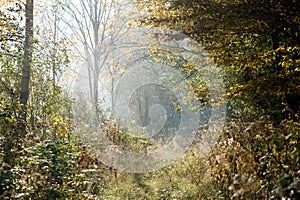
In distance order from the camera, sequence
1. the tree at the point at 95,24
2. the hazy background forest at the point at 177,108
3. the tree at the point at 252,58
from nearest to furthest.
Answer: the hazy background forest at the point at 177,108, the tree at the point at 252,58, the tree at the point at 95,24

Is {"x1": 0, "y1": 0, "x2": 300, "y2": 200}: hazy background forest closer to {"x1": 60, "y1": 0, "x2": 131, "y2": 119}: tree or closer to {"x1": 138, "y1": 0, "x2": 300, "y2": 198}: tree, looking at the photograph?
{"x1": 138, "y1": 0, "x2": 300, "y2": 198}: tree

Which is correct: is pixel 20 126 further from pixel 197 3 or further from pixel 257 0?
pixel 257 0

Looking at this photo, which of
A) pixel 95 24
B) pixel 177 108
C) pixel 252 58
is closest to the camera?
pixel 252 58

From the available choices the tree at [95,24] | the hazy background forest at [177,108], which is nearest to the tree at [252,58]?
the hazy background forest at [177,108]

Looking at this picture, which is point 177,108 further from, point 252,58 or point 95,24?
point 95,24

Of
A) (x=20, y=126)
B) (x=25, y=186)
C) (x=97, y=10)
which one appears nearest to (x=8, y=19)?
(x=20, y=126)

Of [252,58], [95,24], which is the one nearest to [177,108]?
[252,58]

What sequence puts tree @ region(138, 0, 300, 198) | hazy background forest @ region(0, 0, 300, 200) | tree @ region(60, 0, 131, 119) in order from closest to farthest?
1. hazy background forest @ region(0, 0, 300, 200)
2. tree @ region(138, 0, 300, 198)
3. tree @ region(60, 0, 131, 119)

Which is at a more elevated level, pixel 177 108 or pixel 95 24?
pixel 95 24

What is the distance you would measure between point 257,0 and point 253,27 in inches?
16.6

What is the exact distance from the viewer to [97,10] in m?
22.4

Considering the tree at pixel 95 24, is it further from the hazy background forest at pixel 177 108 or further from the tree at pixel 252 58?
the tree at pixel 252 58

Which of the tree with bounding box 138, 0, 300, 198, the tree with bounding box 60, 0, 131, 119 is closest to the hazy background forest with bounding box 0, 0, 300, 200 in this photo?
the tree with bounding box 138, 0, 300, 198

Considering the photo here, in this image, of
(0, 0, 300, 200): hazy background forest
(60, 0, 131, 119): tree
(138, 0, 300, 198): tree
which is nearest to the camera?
(0, 0, 300, 200): hazy background forest
